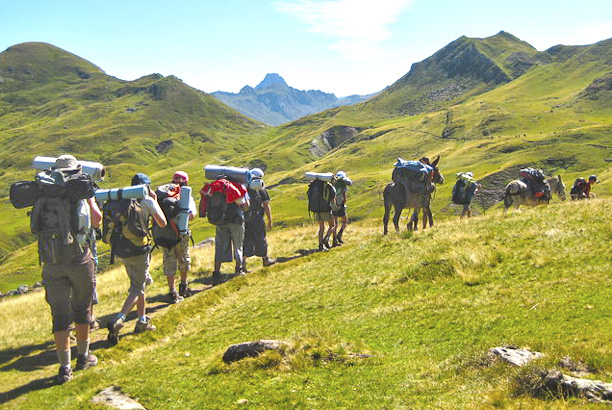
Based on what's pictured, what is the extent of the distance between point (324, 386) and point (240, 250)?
391 inches

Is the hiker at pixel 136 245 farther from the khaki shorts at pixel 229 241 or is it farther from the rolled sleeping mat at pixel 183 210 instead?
the khaki shorts at pixel 229 241

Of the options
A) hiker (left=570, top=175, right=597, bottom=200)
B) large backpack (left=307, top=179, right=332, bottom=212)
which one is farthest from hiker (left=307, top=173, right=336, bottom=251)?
hiker (left=570, top=175, right=597, bottom=200)

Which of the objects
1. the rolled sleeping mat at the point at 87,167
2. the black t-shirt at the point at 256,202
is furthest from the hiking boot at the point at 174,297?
the rolled sleeping mat at the point at 87,167

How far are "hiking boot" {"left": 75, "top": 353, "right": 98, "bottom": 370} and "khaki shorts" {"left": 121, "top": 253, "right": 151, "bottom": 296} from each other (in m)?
1.98

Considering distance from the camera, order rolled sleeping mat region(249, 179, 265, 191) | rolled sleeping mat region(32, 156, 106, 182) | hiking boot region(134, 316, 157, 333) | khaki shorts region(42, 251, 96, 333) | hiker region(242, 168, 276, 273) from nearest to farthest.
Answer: khaki shorts region(42, 251, 96, 333)
rolled sleeping mat region(32, 156, 106, 182)
hiking boot region(134, 316, 157, 333)
rolled sleeping mat region(249, 179, 265, 191)
hiker region(242, 168, 276, 273)

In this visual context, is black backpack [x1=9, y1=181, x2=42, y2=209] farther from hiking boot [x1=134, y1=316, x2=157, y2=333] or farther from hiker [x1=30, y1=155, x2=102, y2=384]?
hiking boot [x1=134, y1=316, x2=157, y2=333]

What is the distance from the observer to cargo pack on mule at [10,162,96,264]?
8805 mm

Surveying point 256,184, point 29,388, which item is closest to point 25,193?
point 29,388

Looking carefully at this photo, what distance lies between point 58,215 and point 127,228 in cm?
200

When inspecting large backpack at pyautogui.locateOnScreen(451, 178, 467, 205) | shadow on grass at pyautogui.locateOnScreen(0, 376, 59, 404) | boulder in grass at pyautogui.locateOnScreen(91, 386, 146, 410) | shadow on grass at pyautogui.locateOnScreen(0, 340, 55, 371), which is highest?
large backpack at pyautogui.locateOnScreen(451, 178, 467, 205)

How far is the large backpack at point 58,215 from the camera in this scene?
880cm

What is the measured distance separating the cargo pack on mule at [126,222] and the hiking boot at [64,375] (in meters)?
2.73

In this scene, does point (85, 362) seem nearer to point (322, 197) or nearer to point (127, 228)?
point (127, 228)

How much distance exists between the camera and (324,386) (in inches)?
276
